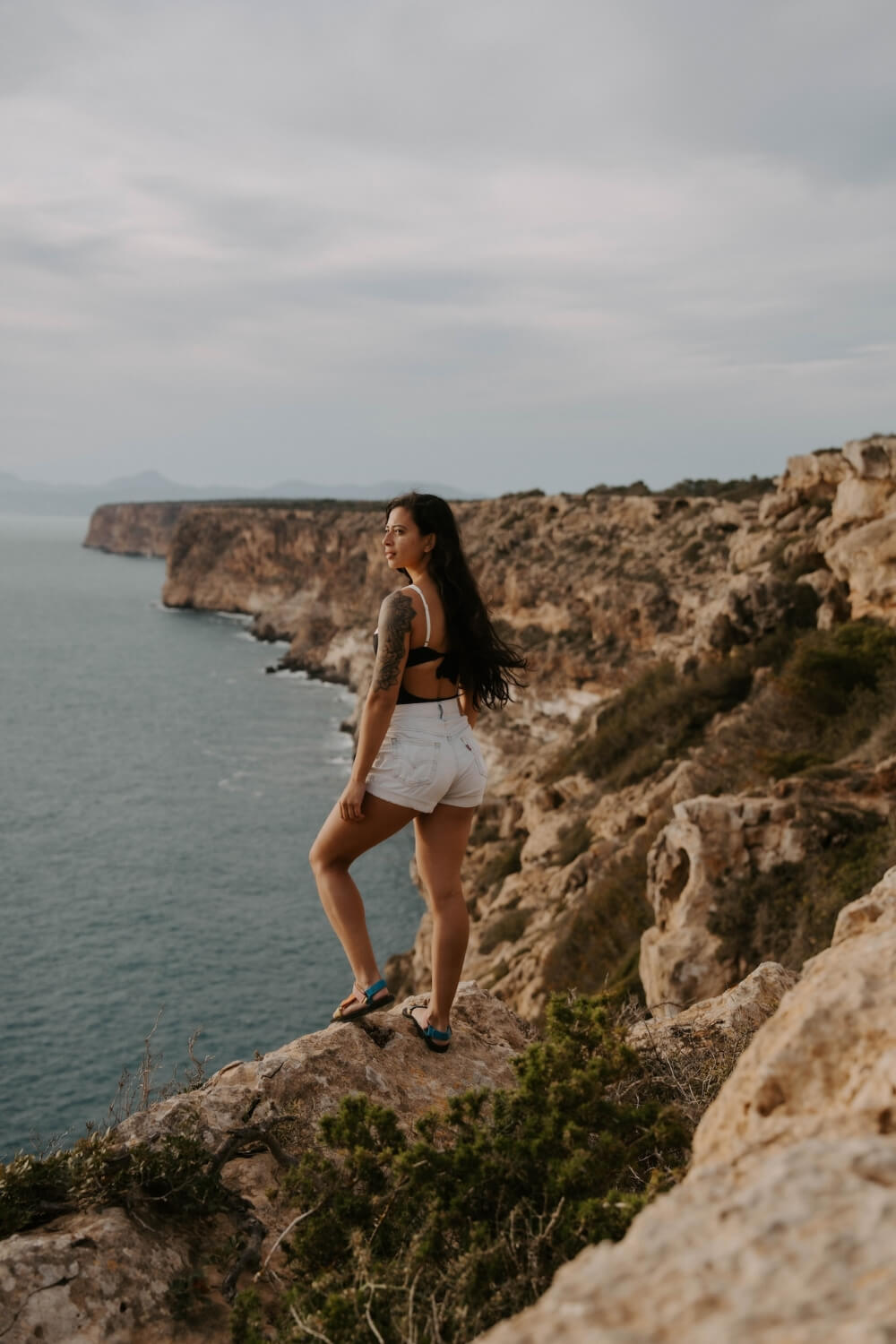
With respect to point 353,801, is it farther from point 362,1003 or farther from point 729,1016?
point 729,1016

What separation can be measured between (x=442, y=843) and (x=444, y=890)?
22cm

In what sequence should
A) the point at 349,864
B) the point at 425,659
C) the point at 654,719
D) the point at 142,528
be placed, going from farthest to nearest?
the point at 142,528
the point at 654,719
the point at 349,864
the point at 425,659

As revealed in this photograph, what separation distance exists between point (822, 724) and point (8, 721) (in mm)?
51564

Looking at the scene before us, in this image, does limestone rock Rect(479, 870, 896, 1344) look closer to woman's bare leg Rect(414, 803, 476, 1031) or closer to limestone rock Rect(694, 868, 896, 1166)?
limestone rock Rect(694, 868, 896, 1166)

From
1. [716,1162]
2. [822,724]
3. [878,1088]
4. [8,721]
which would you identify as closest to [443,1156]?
[716,1162]

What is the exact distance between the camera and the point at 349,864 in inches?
168

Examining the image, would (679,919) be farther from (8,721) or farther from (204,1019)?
(8,721)

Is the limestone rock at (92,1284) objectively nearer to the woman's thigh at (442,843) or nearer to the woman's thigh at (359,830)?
the woman's thigh at (359,830)

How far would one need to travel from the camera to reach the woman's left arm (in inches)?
159

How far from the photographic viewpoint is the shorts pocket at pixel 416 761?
13.5 ft

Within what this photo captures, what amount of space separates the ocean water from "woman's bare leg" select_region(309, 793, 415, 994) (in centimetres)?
89

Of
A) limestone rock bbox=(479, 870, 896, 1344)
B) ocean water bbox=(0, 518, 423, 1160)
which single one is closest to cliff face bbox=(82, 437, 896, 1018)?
limestone rock bbox=(479, 870, 896, 1344)

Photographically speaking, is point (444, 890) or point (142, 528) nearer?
point (444, 890)

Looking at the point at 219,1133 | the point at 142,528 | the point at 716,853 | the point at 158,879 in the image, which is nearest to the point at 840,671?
the point at 716,853
